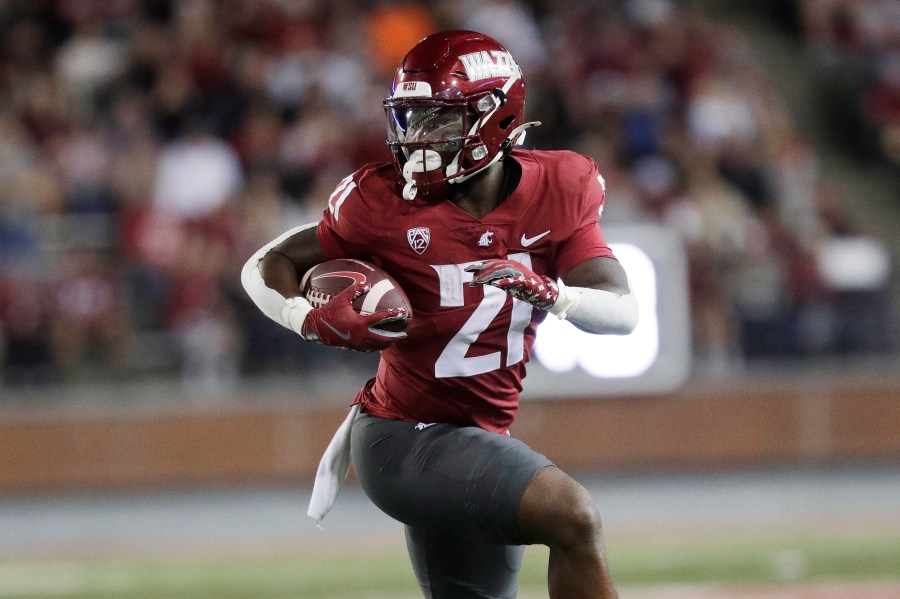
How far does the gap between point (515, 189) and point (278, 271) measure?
609 millimetres

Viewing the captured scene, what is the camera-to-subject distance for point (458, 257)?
3.13 metres

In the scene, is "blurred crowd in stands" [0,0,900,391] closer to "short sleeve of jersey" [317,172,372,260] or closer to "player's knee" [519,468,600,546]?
"short sleeve of jersey" [317,172,372,260]

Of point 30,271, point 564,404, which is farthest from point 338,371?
point 30,271

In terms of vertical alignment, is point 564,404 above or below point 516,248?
below

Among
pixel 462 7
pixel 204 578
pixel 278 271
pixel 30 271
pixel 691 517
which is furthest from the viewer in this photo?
pixel 462 7

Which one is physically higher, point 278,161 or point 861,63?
point 861,63

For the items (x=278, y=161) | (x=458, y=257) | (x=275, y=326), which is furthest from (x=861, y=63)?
(x=458, y=257)

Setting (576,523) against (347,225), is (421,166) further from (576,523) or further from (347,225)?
(576,523)

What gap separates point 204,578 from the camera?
643 centimetres

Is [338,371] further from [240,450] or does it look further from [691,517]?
[691,517]

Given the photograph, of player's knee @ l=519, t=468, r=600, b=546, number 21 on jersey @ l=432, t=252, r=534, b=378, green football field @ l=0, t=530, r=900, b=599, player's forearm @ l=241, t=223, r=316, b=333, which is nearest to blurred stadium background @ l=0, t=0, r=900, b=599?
green football field @ l=0, t=530, r=900, b=599

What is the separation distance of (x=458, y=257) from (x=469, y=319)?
146 mm

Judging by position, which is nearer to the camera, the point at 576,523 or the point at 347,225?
the point at 576,523

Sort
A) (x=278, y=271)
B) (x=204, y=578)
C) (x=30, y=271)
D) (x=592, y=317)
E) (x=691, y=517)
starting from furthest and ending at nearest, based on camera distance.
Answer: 1. (x=30, y=271)
2. (x=691, y=517)
3. (x=204, y=578)
4. (x=278, y=271)
5. (x=592, y=317)
